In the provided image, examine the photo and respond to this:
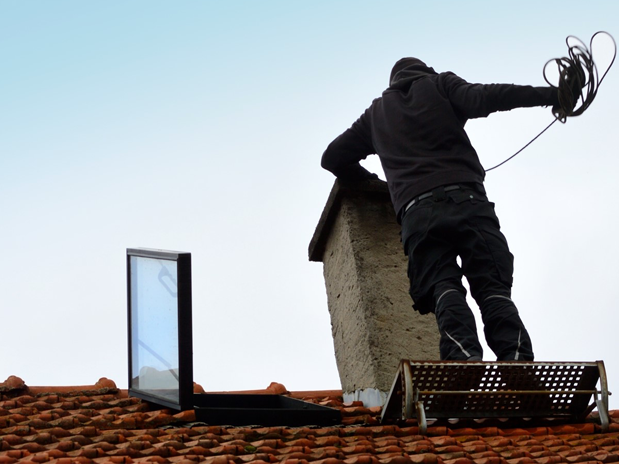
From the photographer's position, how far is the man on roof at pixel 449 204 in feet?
15.6

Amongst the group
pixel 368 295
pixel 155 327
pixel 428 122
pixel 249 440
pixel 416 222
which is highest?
pixel 428 122

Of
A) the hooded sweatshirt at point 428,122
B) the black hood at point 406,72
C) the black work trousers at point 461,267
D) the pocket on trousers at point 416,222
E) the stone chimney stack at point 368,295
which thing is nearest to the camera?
the black work trousers at point 461,267

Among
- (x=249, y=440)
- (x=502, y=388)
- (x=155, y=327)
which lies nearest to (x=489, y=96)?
(x=502, y=388)

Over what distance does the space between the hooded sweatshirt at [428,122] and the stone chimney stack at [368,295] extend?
0.40m

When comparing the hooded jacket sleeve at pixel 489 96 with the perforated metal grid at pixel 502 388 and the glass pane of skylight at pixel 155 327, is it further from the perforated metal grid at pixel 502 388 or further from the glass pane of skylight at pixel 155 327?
the glass pane of skylight at pixel 155 327

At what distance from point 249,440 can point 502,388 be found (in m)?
1.18

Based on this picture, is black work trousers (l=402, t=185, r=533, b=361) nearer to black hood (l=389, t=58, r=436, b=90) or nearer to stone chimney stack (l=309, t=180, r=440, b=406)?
stone chimney stack (l=309, t=180, r=440, b=406)

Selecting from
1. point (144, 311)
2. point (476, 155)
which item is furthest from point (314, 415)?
point (476, 155)

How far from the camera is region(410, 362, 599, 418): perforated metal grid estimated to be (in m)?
4.37

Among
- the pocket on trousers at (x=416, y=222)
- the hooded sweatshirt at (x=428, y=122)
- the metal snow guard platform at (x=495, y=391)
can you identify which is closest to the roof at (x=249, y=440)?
the metal snow guard platform at (x=495, y=391)

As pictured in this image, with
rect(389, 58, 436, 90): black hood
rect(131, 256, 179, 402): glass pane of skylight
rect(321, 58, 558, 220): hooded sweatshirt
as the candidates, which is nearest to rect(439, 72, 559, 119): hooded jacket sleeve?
rect(321, 58, 558, 220): hooded sweatshirt

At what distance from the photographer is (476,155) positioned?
17.6 ft

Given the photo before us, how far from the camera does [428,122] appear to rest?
539cm

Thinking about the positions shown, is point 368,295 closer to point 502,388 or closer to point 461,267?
point 461,267
